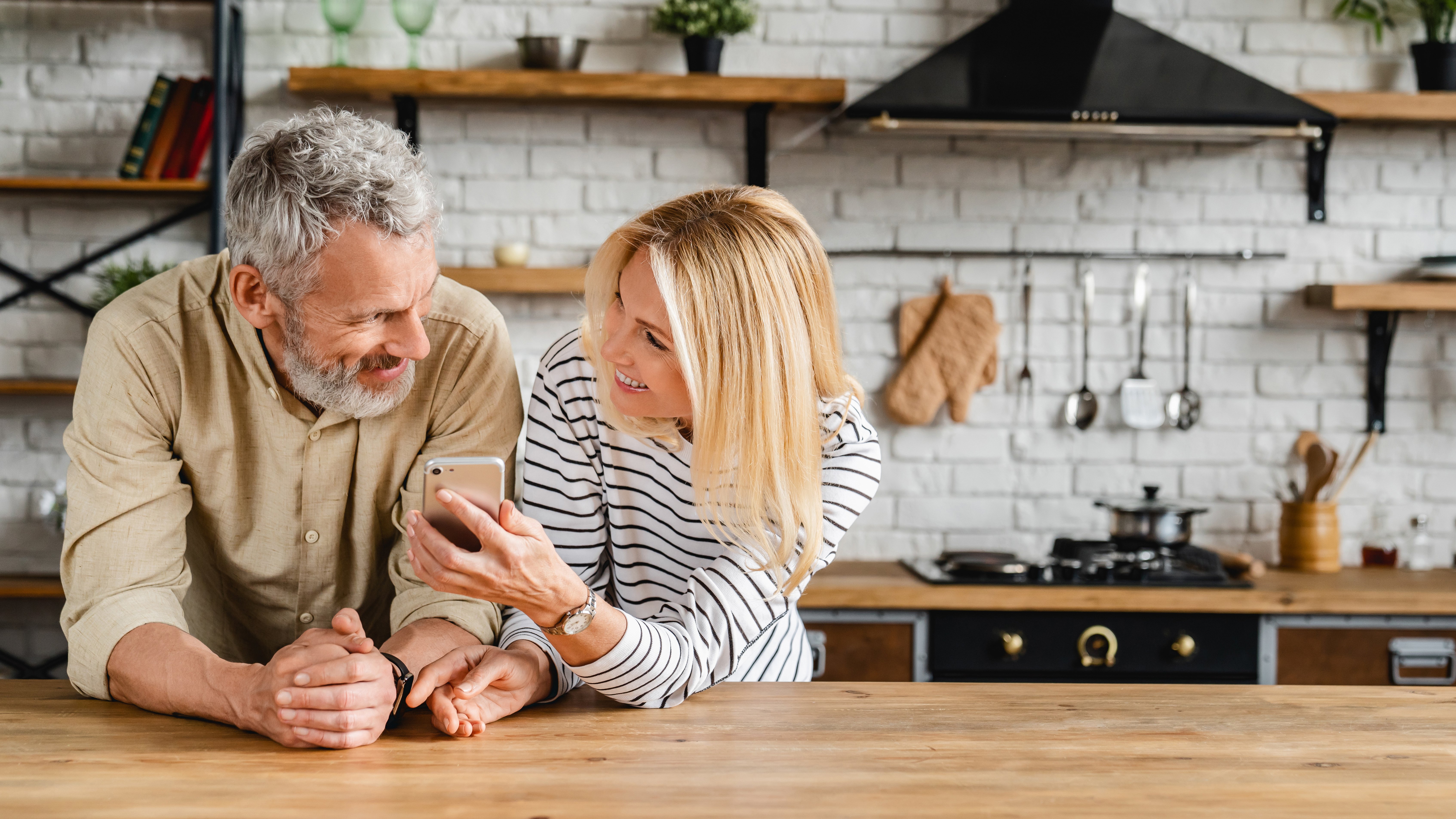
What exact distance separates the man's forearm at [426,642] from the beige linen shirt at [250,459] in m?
0.02

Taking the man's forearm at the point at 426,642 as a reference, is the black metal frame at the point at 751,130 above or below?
above

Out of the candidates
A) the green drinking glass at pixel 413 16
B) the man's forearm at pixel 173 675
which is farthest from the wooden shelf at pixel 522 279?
the man's forearm at pixel 173 675

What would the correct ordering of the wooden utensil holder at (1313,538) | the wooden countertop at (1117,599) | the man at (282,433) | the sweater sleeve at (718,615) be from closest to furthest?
1. the sweater sleeve at (718,615)
2. the man at (282,433)
3. the wooden countertop at (1117,599)
4. the wooden utensil holder at (1313,538)

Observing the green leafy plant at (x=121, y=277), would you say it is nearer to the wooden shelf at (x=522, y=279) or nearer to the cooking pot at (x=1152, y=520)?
the wooden shelf at (x=522, y=279)

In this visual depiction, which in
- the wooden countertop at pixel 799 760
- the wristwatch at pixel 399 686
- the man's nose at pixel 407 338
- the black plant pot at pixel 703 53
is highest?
the black plant pot at pixel 703 53

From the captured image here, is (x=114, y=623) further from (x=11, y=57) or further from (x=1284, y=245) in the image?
(x=1284, y=245)

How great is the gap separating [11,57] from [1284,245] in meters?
3.57

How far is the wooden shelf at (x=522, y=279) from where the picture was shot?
9.28 ft

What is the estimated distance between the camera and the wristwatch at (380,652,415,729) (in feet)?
3.90

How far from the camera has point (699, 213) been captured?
4.61 feet

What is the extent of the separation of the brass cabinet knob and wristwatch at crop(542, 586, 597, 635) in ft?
5.77

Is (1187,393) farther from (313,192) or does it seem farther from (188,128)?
(188,128)

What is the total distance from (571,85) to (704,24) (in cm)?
38

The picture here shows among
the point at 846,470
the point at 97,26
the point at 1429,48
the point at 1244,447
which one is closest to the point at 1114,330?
the point at 1244,447
